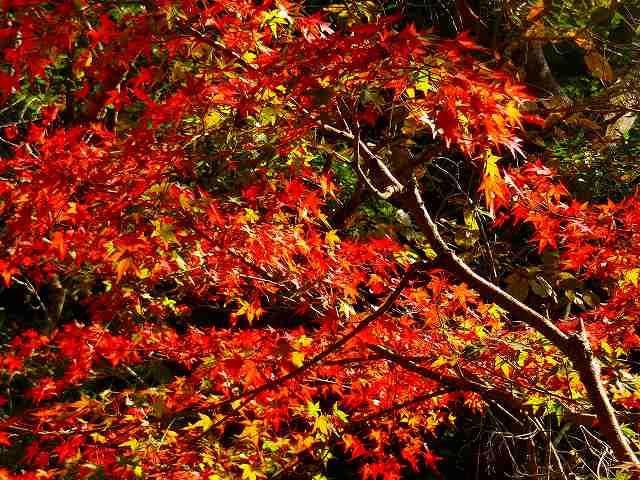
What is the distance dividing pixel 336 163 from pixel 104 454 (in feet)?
10.2

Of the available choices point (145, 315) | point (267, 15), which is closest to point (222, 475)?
point (145, 315)

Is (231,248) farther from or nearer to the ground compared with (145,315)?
farther from the ground

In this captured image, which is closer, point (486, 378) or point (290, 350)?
point (290, 350)

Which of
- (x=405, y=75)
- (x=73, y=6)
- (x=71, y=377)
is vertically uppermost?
(x=73, y=6)

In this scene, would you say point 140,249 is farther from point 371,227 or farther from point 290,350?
point 371,227

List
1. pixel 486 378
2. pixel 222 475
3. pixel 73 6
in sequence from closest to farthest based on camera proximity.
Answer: pixel 73 6, pixel 486 378, pixel 222 475

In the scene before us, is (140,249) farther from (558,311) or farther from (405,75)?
(558,311)

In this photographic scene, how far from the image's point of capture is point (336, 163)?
222 inches

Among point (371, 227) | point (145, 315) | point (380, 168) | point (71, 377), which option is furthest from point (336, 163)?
point (380, 168)

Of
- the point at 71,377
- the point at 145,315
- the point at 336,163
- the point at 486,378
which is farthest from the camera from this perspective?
the point at 336,163

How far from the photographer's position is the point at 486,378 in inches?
110

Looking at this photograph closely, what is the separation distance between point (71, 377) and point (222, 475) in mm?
862

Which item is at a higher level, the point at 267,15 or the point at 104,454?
the point at 267,15

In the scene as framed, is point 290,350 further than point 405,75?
Yes
